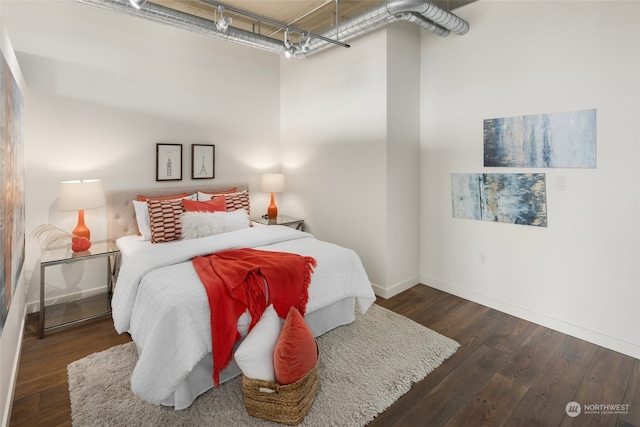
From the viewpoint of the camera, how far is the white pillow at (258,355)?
1857 mm

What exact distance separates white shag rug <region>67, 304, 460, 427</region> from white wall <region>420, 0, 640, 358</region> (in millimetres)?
1021

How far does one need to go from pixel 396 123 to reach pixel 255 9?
1883 mm

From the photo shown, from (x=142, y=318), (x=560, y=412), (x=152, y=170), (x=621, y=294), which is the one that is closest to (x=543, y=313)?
(x=621, y=294)

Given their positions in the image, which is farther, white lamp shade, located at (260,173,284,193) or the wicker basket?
white lamp shade, located at (260,173,284,193)

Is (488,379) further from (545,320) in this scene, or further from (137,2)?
(137,2)

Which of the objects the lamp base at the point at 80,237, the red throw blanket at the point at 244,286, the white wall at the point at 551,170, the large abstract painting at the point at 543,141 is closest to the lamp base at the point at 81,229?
the lamp base at the point at 80,237

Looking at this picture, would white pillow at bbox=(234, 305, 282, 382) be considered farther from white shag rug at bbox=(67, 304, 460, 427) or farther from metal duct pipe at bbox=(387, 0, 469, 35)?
metal duct pipe at bbox=(387, 0, 469, 35)

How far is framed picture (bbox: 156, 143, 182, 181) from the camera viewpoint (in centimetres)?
375

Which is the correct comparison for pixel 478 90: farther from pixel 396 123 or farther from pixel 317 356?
pixel 317 356

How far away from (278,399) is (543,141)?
9.28 feet

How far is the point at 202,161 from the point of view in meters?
4.08

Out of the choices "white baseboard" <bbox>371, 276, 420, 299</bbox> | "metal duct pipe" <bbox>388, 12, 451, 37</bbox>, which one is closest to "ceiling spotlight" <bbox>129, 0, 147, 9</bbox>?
"metal duct pipe" <bbox>388, 12, 451, 37</bbox>

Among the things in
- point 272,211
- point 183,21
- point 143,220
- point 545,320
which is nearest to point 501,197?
point 545,320

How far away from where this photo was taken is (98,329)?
288 centimetres
